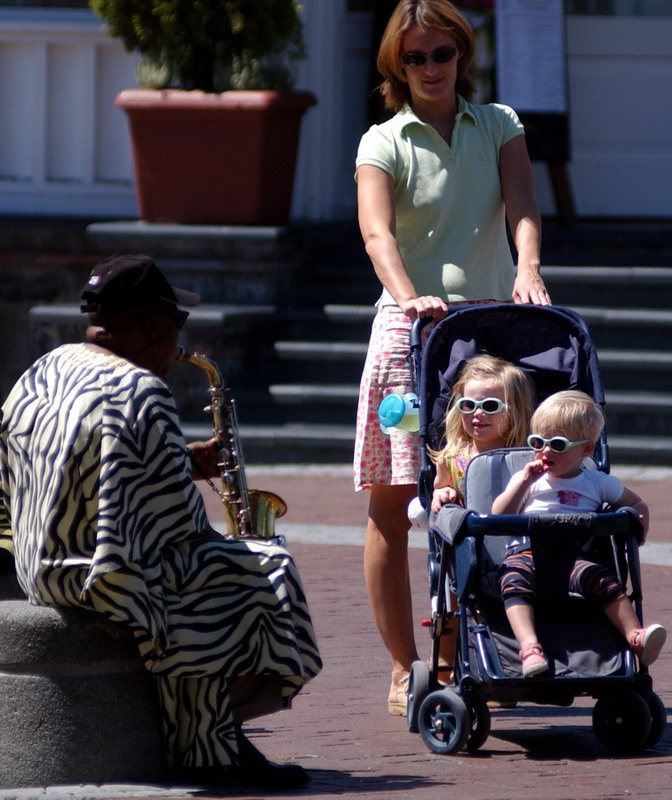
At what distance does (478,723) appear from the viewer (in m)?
4.29

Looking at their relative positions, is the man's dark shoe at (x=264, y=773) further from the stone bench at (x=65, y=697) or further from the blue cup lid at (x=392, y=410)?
the blue cup lid at (x=392, y=410)

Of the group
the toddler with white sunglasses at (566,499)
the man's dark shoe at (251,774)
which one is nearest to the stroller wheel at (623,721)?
the toddler with white sunglasses at (566,499)

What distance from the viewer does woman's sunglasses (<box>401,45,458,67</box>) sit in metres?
4.81

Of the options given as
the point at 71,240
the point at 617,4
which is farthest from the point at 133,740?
the point at 617,4

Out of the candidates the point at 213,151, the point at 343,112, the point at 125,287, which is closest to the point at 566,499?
the point at 125,287

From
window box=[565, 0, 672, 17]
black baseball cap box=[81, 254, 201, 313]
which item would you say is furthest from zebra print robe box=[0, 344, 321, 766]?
window box=[565, 0, 672, 17]

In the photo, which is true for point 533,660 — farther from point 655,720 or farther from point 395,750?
point 395,750

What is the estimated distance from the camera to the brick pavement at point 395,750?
3957mm

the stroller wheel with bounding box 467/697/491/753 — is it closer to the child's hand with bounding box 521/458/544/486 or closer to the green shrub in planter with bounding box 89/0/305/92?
the child's hand with bounding box 521/458/544/486

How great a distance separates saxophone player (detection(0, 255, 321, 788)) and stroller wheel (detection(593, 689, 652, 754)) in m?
0.85

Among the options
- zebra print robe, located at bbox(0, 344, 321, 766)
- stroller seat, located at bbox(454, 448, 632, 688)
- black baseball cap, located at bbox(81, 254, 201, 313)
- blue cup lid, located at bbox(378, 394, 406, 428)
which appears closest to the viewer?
zebra print robe, located at bbox(0, 344, 321, 766)

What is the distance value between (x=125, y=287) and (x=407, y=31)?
1399 mm

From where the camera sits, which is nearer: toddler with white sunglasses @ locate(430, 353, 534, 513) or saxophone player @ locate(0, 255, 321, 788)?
saxophone player @ locate(0, 255, 321, 788)

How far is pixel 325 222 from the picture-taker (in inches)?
409
